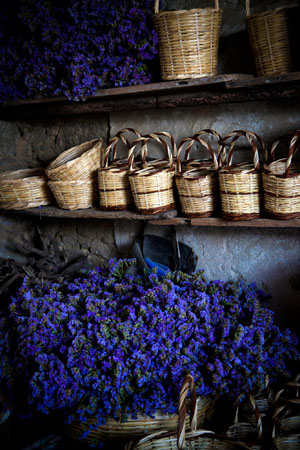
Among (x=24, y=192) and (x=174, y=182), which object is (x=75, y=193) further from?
(x=174, y=182)

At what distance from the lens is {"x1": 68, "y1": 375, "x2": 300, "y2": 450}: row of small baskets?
1.53 m

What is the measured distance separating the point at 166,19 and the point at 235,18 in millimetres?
498

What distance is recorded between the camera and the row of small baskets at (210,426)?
60.2 inches

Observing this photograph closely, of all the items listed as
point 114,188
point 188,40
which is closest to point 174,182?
point 114,188

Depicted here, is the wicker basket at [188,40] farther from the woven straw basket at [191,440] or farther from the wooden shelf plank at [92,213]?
the woven straw basket at [191,440]

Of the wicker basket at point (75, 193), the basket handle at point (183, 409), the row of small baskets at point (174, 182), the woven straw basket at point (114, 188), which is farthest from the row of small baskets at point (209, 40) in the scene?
the basket handle at point (183, 409)

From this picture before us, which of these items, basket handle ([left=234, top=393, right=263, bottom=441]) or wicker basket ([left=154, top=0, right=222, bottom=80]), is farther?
wicker basket ([left=154, top=0, right=222, bottom=80])

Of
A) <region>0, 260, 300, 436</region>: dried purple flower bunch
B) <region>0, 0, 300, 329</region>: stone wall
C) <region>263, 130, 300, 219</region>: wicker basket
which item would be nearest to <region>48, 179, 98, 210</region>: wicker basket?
<region>0, 0, 300, 329</region>: stone wall

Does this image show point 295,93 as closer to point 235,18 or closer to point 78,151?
point 235,18

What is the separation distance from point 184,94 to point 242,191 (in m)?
0.64

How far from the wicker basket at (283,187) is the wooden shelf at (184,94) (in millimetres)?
251

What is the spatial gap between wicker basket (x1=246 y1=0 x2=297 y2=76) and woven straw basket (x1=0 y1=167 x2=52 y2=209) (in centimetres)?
148

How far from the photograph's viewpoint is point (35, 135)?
122 inches

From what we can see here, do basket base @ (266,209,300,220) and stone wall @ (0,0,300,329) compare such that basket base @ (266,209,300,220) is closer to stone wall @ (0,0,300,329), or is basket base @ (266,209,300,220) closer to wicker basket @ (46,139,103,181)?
stone wall @ (0,0,300,329)
